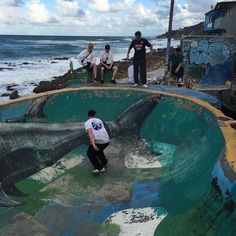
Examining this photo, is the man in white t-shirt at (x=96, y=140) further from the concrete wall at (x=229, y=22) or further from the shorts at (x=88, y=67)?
the concrete wall at (x=229, y=22)

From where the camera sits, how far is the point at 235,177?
14.7 feet

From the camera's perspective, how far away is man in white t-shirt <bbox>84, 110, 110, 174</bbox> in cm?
793

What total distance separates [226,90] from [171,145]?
8.01m

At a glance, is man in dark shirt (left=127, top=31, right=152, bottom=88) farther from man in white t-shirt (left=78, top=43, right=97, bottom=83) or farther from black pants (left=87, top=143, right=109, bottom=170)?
black pants (left=87, top=143, right=109, bottom=170)

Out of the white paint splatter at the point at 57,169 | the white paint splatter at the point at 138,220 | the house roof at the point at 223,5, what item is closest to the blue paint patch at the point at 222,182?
the white paint splatter at the point at 138,220

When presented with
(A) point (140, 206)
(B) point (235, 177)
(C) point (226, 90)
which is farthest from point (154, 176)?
(C) point (226, 90)

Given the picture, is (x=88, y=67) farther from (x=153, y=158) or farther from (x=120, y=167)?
(x=120, y=167)

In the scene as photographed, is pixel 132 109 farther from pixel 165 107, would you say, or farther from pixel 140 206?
pixel 140 206

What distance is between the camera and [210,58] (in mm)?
18766

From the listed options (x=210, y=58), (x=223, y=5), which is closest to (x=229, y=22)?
(x=223, y=5)

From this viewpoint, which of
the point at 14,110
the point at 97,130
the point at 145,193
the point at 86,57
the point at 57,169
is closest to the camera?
the point at 145,193

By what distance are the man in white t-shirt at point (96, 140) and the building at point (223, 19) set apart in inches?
1034

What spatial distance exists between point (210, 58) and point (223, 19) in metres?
17.3

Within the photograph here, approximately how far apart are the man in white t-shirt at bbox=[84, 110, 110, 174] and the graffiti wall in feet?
38.6
